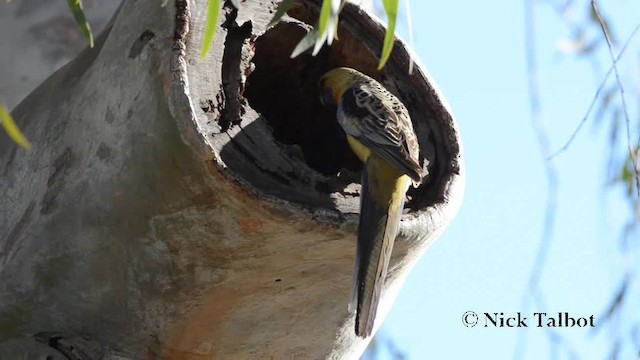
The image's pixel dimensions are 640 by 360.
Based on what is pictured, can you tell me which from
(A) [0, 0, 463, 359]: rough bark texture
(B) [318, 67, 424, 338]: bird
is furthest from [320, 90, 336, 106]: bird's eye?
(A) [0, 0, 463, 359]: rough bark texture

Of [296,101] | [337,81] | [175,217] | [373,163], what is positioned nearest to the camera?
[175,217]

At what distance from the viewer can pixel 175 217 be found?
6.21 feet

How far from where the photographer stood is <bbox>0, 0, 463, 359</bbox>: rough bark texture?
1.88 metres

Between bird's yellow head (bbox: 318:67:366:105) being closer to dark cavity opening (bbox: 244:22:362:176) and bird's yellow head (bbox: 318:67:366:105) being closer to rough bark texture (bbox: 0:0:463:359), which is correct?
dark cavity opening (bbox: 244:22:362:176)

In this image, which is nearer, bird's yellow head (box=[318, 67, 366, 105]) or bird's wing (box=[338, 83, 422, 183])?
bird's wing (box=[338, 83, 422, 183])

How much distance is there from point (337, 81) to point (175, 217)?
559mm

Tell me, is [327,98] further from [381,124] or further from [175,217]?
[175,217]

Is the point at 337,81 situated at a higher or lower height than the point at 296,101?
higher

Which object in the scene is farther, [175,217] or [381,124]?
[381,124]

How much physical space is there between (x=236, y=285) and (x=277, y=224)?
0.14 metres

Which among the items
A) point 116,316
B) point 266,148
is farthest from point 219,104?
point 116,316

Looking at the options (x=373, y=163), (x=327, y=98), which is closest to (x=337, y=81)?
(x=327, y=98)

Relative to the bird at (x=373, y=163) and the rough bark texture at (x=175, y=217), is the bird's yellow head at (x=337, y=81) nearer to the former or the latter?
the bird at (x=373, y=163)

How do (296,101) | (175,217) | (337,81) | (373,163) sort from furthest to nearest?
(296,101), (337,81), (373,163), (175,217)
